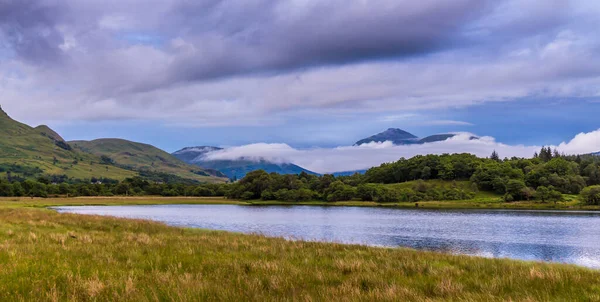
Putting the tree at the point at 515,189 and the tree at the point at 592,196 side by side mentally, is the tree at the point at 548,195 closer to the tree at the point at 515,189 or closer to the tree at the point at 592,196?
the tree at the point at 515,189

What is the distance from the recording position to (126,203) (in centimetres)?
14050

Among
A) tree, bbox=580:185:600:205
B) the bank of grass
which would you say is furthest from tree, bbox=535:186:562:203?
the bank of grass

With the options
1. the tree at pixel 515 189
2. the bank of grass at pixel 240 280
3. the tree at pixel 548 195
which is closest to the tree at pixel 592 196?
the tree at pixel 548 195

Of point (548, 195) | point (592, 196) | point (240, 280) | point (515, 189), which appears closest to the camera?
point (240, 280)

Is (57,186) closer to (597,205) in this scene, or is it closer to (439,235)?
(439,235)

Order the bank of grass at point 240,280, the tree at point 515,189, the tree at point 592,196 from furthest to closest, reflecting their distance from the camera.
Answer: the tree at point 515,189
the tree at point 592,196
the bank of grass at point 240,280

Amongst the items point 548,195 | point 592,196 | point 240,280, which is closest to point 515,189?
point 548,195

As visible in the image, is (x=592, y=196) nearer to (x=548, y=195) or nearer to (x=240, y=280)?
(x=548, y=195)

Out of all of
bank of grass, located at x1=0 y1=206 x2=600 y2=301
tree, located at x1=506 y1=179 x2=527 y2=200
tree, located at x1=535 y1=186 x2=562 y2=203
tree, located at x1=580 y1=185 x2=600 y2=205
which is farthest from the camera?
tree, located at x1=506 y1=179 x2=527 y2=200

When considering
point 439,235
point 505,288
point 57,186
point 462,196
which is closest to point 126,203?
point 57,186

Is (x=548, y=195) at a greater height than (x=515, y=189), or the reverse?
(x=515, y=189)

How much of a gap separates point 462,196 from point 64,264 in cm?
18338

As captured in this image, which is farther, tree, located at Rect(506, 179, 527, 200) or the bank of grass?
tree, located at Rect(506, 179, 527, 200)

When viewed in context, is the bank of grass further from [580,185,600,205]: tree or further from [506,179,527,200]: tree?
[506,179,527,200]: tree
